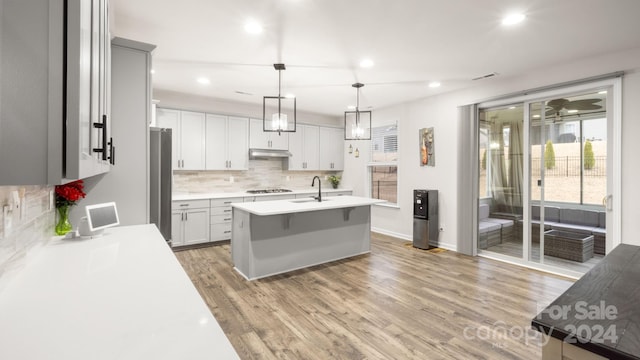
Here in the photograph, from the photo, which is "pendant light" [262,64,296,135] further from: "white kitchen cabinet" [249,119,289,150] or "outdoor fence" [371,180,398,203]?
"outdoor fence" [371,180,398,203]

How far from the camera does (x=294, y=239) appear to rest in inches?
152

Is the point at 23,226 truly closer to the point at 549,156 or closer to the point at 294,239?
the point at 294,239

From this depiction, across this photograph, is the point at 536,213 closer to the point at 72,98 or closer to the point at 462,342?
the point at 462,342

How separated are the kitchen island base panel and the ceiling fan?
270 centimetres

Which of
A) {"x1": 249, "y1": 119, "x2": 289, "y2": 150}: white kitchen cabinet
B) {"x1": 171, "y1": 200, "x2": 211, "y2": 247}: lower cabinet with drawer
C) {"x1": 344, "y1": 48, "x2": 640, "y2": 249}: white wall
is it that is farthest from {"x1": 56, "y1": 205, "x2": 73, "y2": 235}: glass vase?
{"x1": 344, "y1": 48, "x2": 640, "y2": 249}: white wall

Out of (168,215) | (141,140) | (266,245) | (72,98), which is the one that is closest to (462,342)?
(266,245)

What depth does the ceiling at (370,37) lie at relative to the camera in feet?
7.89

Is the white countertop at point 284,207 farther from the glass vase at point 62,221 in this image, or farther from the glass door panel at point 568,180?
the glass door panel at point 568,180

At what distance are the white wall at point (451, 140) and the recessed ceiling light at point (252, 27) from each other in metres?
3.28

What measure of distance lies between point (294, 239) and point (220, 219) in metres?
1.90

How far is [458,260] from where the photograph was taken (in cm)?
440

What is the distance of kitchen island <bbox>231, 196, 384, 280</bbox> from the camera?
355 cm

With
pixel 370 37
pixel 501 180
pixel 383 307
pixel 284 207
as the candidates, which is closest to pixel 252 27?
pixel 370 37

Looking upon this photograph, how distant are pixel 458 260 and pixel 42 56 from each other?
4.78 metres
